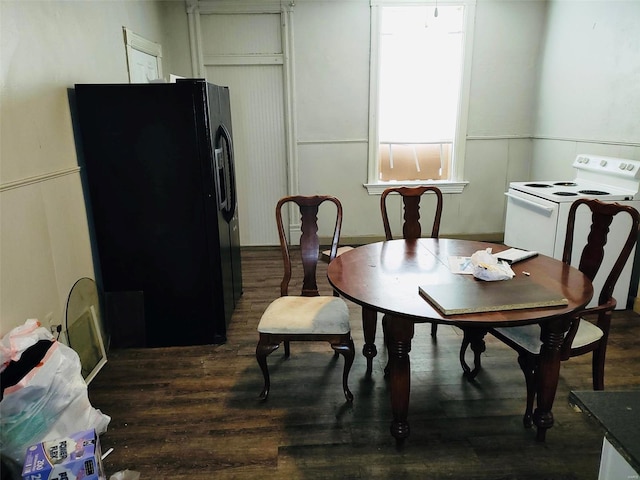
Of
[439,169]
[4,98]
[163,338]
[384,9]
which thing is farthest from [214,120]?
[439,169]

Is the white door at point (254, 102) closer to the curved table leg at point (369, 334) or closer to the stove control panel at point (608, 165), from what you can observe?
the curved table leg at point (369, 334)

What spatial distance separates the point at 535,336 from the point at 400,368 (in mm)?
623

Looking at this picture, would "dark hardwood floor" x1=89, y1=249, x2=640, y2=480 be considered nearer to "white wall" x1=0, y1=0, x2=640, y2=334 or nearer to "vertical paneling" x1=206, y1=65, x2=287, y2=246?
"white wall" x1=0, y1=0, x2=640, y2=334

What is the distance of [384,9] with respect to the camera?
4512mm

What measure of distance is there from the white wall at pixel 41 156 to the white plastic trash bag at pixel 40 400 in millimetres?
179

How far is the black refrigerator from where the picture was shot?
102 inches

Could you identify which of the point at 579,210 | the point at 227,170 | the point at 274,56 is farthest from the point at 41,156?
the point at 579,210

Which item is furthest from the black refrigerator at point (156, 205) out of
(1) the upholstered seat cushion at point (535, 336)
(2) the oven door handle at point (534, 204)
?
(2) the oven door handle at point (534, 204)

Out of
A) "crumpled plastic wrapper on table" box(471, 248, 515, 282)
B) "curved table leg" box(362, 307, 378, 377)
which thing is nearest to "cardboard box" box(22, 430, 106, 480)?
"curved table leg" box(362, 307, 378, 377)

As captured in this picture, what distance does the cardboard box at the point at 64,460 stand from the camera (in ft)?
5.03

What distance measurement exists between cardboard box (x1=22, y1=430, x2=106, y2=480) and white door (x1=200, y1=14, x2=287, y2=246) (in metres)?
3.51

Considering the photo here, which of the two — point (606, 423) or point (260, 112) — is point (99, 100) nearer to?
point (260, 112)

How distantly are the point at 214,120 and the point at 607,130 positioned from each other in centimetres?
301

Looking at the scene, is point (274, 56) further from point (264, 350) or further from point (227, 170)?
point (264, 350)
